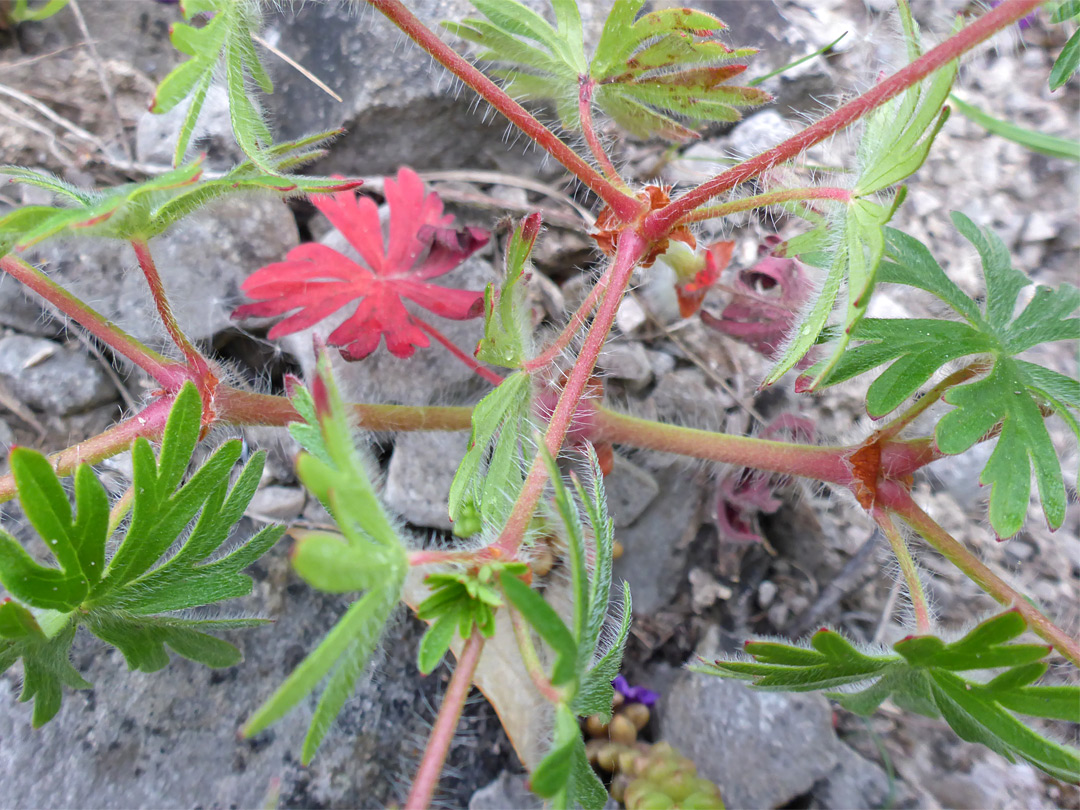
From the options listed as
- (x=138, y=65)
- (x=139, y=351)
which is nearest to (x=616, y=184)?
(x=139, y=351)

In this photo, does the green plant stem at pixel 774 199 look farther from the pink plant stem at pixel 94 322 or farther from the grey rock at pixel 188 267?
the grey rock at pixel 188 267

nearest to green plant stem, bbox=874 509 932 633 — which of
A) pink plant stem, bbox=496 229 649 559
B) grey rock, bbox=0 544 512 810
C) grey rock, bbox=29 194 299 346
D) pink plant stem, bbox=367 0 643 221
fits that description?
pink plant stem, bbox=496 229 649 559

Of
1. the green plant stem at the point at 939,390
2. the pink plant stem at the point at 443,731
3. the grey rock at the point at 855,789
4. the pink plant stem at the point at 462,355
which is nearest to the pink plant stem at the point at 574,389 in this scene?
the pink plant stem at the point at 443,731

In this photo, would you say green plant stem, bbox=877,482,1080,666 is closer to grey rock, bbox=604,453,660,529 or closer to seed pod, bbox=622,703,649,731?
grey rock, bbox=604,453,660,529

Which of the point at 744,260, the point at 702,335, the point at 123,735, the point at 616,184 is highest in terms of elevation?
the point at 616,184

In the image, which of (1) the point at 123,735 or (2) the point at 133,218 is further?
(1) the point at 123,735

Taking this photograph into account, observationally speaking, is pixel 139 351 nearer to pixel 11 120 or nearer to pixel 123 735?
pixel 123 735

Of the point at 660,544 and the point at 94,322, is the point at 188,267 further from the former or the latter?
the point at 660,544
